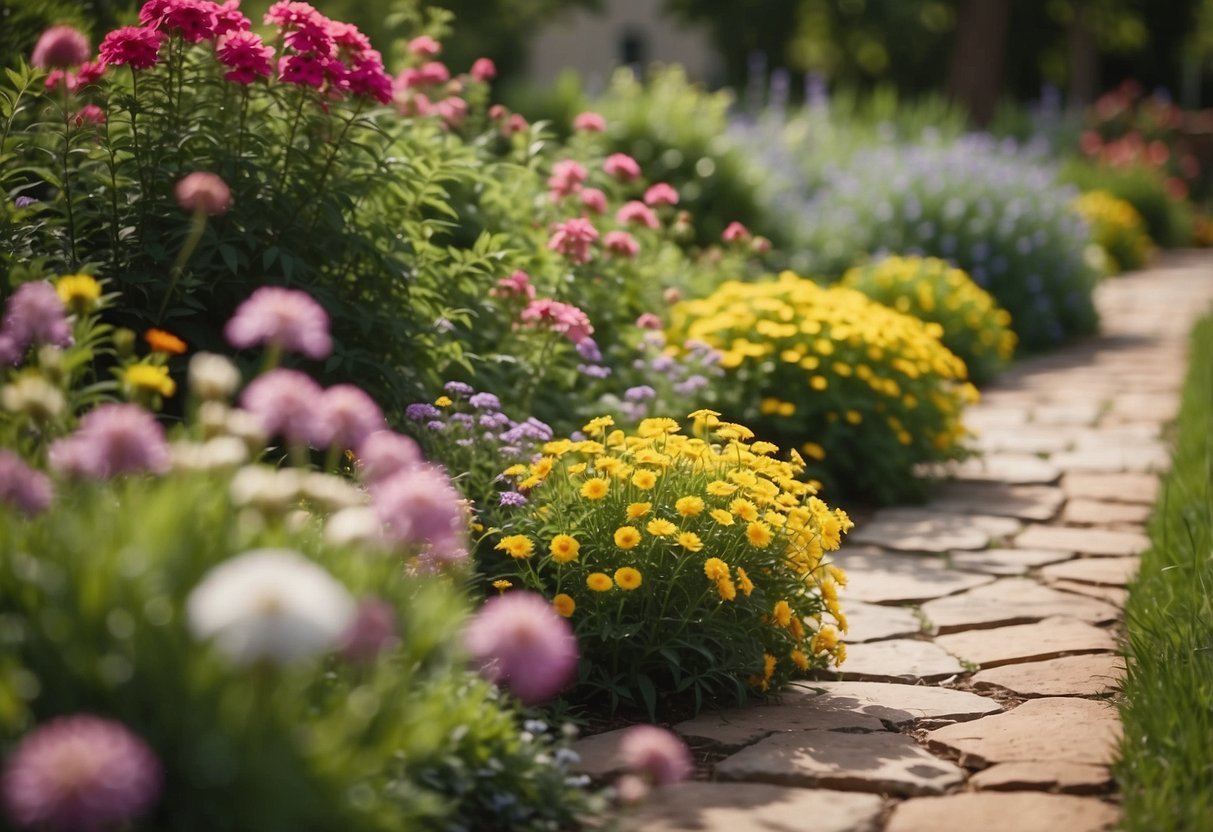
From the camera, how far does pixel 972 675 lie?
3510mm

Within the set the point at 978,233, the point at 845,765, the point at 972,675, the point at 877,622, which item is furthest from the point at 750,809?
the point at 978,233

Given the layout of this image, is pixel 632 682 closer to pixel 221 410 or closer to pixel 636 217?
pixel 221 410

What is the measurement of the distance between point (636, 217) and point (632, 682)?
7.40ft

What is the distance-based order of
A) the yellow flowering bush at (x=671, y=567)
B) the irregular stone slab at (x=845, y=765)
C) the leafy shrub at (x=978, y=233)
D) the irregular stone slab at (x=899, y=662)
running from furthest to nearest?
the leafy shrub at (x=978, y=233) < the irregular stone slab at (x=899, y=662) < the yellow flowering bush at (x=671, y=567) < the irregular stone slab at (x=845, y=765)

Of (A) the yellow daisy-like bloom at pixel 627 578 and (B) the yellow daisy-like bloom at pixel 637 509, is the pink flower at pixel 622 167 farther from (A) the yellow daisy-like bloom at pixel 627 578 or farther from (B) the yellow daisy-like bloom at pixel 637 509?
(A) the yellow daisy-like bloom at pixel 627 578

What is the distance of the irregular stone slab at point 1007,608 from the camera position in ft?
12.8

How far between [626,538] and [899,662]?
39.3 inches

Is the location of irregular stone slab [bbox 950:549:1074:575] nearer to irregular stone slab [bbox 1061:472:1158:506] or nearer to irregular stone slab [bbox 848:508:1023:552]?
irregular stone slab [bbox 848:508:1023:552]

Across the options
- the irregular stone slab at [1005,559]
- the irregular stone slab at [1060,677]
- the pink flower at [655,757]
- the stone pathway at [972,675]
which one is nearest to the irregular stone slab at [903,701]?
the stone pathway at [972,675]

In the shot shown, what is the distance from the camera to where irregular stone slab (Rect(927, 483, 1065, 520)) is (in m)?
5.09

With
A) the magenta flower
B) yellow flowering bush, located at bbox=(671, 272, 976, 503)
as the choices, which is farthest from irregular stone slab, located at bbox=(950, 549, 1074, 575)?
the magenta flower

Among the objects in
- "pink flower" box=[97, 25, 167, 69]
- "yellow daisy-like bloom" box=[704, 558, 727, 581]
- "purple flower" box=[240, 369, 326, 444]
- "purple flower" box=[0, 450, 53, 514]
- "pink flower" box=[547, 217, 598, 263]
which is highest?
"pink flower" box=[97, 25, 167, 69]

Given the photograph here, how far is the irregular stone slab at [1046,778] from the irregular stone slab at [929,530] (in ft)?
5.98

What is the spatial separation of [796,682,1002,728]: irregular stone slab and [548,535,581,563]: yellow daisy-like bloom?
0.78 meters
